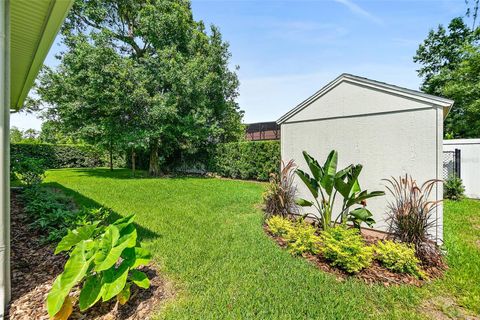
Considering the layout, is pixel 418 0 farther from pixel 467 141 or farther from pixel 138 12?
pixel 138 12

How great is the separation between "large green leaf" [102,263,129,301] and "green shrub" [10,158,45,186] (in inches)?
243

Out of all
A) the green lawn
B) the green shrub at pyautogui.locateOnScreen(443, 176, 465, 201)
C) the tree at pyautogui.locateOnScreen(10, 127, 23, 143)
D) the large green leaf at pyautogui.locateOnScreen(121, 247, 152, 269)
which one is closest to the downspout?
the large green leaf at pyautogui.locateOnScreen(121, 247, 152, 269)

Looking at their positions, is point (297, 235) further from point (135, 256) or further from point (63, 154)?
point (63, 154)

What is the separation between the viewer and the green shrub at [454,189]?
8.12 metres

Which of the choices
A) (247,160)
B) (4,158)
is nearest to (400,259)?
(4,158)

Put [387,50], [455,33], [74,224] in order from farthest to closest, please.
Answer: [455,33] → [387,50] → [74,224]

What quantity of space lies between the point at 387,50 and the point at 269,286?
8.02 m

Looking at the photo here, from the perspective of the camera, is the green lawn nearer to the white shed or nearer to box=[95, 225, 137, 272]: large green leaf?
box=[95, 225, 137, 272]: large green leaf

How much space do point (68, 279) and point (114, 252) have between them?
1.65 feet

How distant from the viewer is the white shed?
4.16 metres

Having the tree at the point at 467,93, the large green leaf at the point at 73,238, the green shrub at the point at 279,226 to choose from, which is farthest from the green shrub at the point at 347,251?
the tree at the point at 467,93

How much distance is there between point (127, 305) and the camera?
8.80 ft

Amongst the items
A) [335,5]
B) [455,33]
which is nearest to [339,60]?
[335,5]

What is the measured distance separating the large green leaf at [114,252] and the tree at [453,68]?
16088 millimetres
